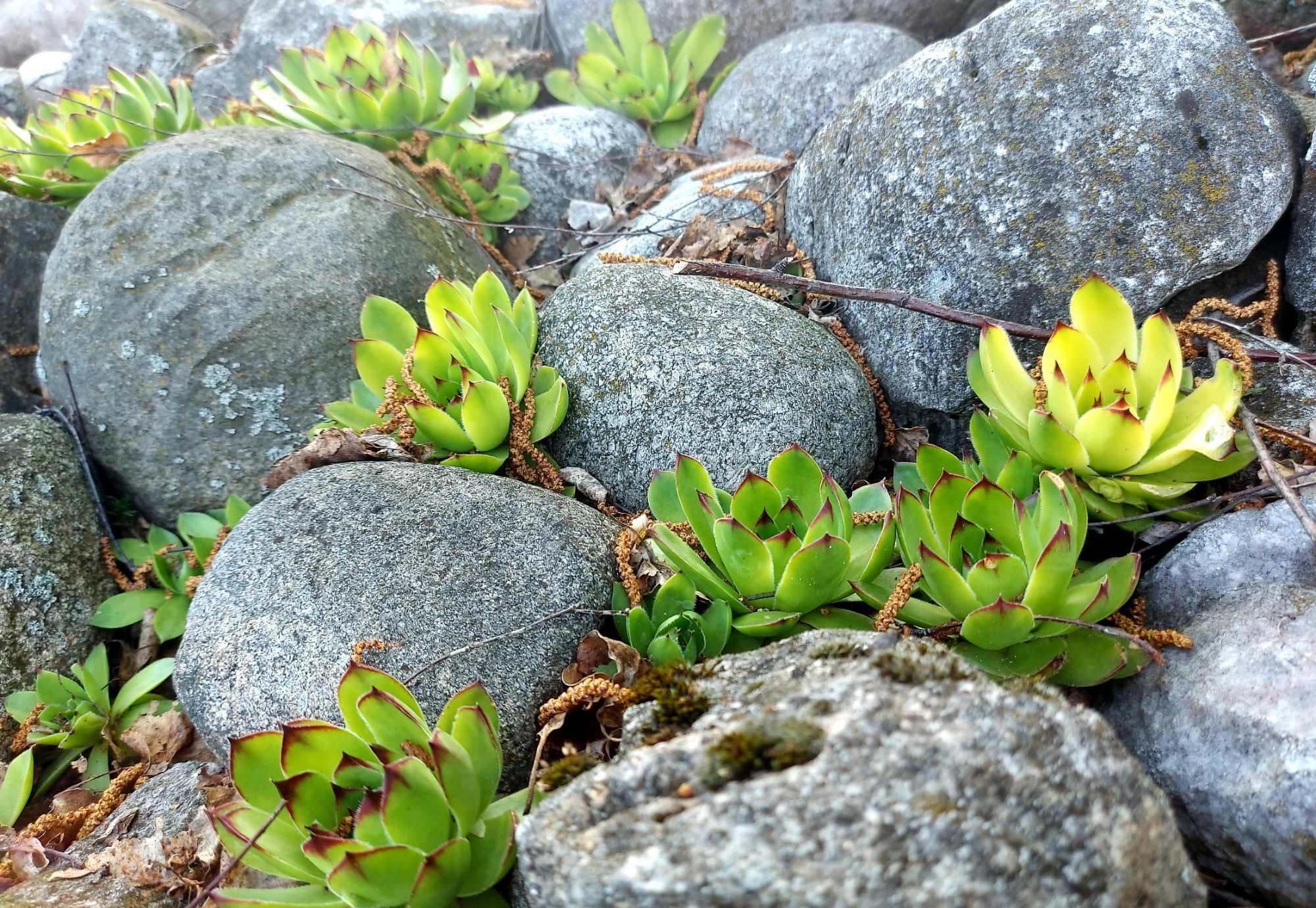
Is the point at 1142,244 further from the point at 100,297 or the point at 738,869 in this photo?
the point at 100,297

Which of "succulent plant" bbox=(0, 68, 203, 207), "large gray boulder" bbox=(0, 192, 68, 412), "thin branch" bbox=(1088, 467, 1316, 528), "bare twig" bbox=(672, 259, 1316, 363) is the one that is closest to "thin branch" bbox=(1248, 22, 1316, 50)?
"bare twig" bbox=(672, 259, 1316, 363)

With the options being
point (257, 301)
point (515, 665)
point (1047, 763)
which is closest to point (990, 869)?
point (1047, 763)

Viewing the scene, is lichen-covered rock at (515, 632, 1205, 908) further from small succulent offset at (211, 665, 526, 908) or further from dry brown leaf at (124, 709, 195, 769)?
dry brown leaf at (124, 709, 195, 769)

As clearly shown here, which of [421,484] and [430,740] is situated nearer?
[430,740]

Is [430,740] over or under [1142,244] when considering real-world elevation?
under

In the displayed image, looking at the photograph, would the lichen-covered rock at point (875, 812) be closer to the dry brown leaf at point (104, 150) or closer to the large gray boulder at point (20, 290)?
the large gray boulder at point (20, 290)

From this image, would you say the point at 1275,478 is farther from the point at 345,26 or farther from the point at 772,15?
the point at 345,26
